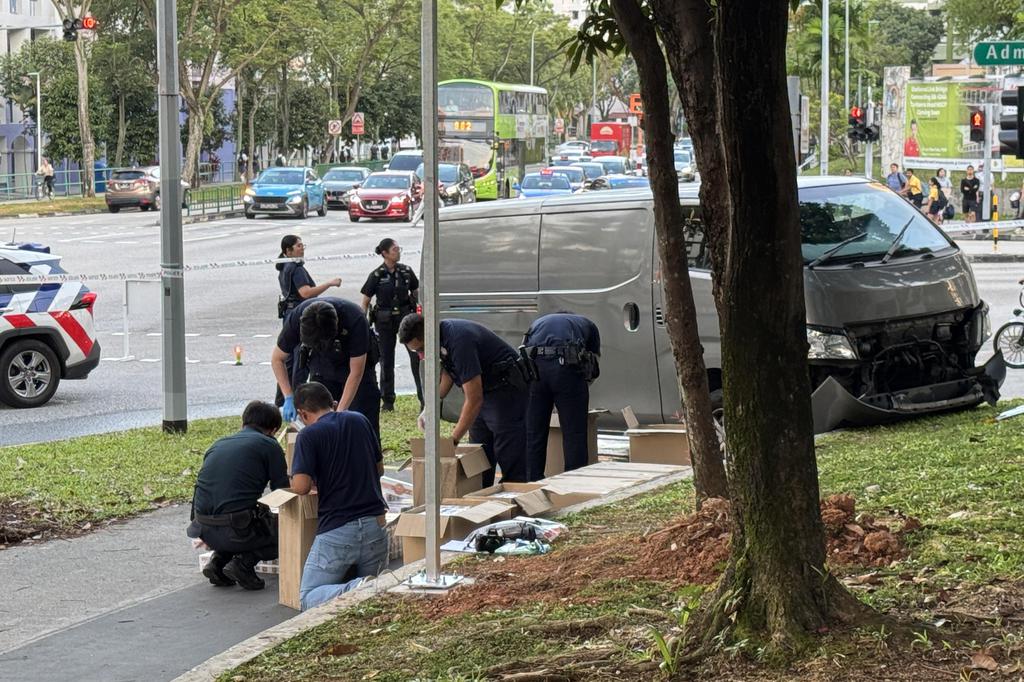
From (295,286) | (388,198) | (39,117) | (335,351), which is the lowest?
(335,351)

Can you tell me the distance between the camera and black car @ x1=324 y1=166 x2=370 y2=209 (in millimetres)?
52750

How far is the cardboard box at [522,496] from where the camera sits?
27.8 ft

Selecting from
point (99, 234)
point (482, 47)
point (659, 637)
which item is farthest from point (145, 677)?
point (482, 47)

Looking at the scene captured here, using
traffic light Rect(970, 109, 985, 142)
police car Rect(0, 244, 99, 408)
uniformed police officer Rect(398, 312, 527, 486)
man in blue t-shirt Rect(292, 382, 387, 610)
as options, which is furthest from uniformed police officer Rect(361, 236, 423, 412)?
traffic light Rect(970, 109, 985, 142)

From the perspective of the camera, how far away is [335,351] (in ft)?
35.8

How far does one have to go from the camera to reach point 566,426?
10484 mm

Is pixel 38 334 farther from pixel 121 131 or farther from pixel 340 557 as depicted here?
pixel 121 131

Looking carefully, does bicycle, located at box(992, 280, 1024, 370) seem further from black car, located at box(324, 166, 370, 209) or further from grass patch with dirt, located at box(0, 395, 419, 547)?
black car, located at box(324, 166, 370, 209)

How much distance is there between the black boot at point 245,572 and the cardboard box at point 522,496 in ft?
4.20

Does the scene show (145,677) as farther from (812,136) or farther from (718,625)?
(812,136)

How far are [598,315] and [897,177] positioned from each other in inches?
1111

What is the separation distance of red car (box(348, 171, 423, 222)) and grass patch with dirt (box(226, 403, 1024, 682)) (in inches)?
1476

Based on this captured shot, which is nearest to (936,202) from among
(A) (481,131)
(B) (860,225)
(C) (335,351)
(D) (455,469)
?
(A) (481,131)

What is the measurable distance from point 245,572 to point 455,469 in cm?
145
